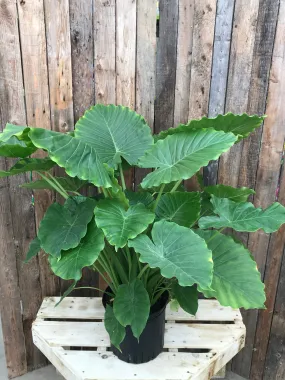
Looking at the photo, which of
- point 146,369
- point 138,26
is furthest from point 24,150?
point 146,369

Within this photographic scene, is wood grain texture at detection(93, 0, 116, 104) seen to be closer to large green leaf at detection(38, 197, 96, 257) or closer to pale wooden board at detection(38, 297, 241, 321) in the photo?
large green leaf at detection(38, 197, 96, 257)

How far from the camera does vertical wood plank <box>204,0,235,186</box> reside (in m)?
1.63

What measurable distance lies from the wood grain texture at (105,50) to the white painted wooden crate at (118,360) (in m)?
0.92

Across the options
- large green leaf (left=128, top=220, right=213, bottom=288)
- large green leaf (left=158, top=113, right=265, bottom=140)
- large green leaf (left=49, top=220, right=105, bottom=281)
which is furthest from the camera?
large green leaf (left=158, top=113, right=265, bottom=140)

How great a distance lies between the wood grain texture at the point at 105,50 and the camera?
5.34ft

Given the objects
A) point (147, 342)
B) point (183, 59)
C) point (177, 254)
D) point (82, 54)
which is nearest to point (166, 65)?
point (183, 59)

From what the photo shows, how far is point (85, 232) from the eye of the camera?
4.49 feet

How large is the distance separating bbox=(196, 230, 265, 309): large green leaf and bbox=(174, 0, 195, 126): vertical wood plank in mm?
555

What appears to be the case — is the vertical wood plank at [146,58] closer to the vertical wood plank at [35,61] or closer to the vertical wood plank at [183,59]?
the vertical wood plank at [183,59]

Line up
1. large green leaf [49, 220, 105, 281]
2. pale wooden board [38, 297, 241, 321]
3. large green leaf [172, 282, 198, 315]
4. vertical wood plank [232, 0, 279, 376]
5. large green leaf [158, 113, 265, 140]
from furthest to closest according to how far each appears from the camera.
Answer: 1. pale wooden board [38, 297, 241, 321]
2. vertical wood plank [232, 0, 279, 376]
3. large green leaf [172, 282, 198, 315]
4. large green leaf [158, 113, 265, 140]
5. large green leaf [49, 220, 105, 281]

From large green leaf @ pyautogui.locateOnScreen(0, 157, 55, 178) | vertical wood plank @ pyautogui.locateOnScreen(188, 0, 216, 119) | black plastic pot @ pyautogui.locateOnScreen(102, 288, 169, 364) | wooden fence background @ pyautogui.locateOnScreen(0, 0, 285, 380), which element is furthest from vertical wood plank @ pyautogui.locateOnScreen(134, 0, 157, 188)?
black plastic pot @ pyautogui.locateOnScreen(102, 288, 169, 364)

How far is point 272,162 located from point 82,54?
90 centimetres

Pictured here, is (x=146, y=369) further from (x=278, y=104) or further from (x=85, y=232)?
(x=278, y=104)

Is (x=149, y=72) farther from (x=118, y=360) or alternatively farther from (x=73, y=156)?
(x=118, y=360)
